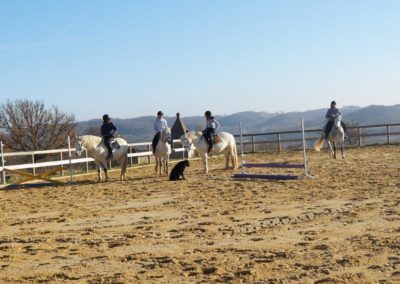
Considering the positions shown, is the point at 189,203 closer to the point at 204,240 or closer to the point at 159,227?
the point at 159,227

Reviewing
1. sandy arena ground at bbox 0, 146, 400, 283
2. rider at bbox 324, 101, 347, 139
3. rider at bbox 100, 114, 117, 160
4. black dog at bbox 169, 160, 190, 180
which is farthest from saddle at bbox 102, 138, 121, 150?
rider at bbox 324, 101, 347, 139

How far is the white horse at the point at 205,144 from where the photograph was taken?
61.1 ft

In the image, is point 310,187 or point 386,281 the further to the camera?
point 310,187

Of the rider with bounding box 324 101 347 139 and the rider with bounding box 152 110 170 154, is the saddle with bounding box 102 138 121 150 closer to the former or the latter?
the rider with bounding box 152 110 170 154

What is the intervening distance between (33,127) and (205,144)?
32.6m

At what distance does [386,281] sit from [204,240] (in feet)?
9.79

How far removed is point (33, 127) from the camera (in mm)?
47688

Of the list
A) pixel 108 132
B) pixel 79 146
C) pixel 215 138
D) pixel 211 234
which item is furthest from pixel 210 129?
pixel 211 234

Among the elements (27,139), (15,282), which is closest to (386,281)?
(15,282)

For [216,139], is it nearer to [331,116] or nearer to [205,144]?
[205,144]

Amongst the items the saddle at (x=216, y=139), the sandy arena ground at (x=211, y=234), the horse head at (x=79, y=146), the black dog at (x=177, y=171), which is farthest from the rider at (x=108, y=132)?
the sandy arena ground at (x=211, y=234)

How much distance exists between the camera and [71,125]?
49.3m

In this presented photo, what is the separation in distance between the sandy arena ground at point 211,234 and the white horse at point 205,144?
4.26m

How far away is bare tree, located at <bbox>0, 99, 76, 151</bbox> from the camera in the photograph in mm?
45375
